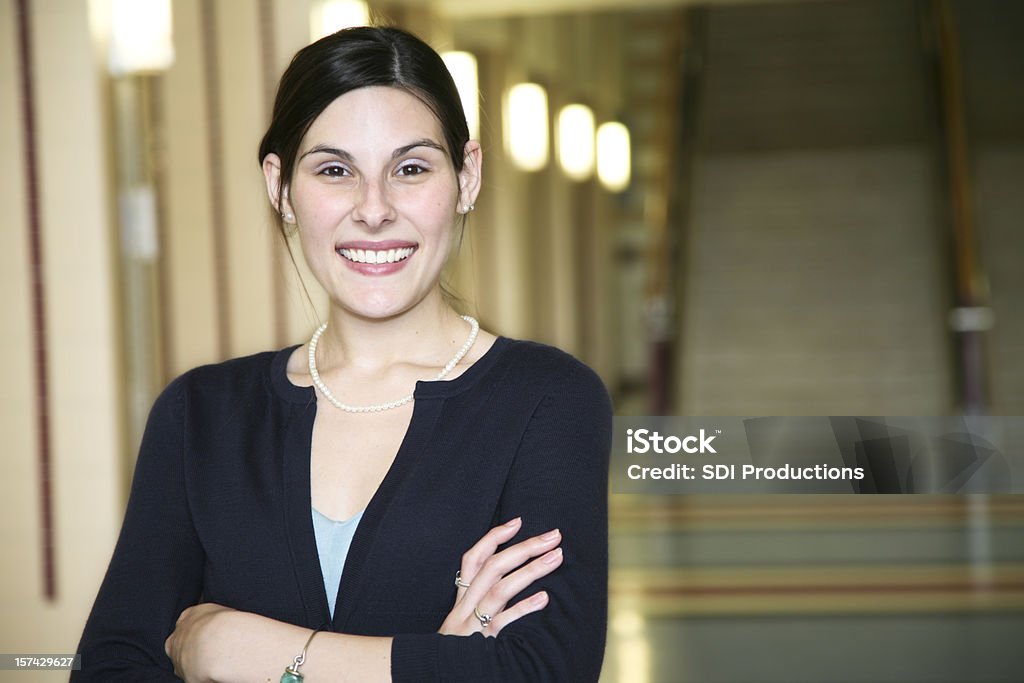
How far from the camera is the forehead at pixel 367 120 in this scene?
5.37ft

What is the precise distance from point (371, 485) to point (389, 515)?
0.26 ft

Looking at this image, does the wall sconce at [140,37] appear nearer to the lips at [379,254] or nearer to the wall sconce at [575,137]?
the lips at [379,254]

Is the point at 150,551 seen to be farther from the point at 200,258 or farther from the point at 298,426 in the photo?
the point at 200,258

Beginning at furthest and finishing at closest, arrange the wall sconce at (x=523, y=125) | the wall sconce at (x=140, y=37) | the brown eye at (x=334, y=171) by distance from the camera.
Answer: the wall sconce at (x=523, y=125) < the wall sconce at (x=140, y=37) < the brown eye at (x=334, y=171)

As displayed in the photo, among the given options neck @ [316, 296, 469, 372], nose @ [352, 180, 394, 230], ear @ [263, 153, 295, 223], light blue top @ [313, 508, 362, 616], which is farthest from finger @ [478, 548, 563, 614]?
ear @ [263, 153, 295, 223]

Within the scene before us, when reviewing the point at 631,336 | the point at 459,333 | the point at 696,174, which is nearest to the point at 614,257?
the point at 631,336

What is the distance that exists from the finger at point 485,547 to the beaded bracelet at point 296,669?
0.72ft

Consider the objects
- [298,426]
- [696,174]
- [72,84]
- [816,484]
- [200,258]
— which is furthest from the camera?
[696,174]

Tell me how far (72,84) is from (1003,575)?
4100 millimetres

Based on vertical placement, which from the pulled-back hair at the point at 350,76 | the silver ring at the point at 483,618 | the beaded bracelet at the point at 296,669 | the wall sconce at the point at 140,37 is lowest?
the beaded bracelet at the point at 296,669

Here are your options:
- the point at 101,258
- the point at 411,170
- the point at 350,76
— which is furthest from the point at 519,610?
the point at 101,258

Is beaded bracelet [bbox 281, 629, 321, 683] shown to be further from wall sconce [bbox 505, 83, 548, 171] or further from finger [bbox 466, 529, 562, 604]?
wall sconce [bbox 505, 83, 548, 171]

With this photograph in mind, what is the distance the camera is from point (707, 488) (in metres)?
3.28

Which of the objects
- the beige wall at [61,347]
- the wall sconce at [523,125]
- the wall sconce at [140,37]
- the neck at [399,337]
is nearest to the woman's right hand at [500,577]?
the neck at [399,337]
